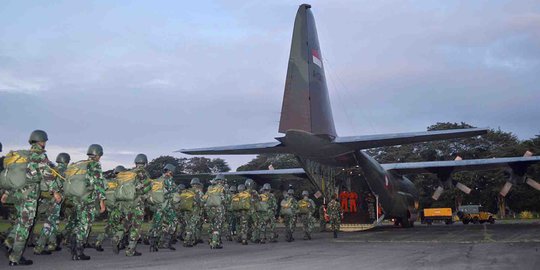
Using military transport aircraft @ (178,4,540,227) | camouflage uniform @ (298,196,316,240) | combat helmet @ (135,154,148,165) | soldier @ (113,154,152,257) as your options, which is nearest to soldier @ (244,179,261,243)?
military transport aircraft @ (178,4,540,227)

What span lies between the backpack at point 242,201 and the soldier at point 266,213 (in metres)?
0.54

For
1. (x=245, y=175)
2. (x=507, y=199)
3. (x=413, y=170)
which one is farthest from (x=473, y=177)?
(x=245, y=175)

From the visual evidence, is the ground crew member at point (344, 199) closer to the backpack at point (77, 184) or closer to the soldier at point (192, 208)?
the soldier at point (192, 208)

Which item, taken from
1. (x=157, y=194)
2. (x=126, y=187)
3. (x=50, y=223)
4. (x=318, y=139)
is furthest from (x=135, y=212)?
(x=318, y=139)

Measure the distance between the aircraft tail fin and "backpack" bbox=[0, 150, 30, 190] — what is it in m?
9.59

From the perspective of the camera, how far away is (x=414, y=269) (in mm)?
8430

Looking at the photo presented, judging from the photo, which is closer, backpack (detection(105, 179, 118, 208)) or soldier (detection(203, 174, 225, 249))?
backpack (detection(105, 179, 118, 208))

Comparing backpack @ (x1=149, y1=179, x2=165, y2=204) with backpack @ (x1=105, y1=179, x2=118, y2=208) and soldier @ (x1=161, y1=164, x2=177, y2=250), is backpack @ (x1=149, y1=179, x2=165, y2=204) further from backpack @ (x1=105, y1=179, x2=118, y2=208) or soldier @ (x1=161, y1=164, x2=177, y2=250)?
backpack @ (x1=105, y1=179, x2=118, y2=208)

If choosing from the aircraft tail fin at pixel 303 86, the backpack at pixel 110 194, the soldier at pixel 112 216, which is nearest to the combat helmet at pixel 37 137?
the soldier at pixel 112 216

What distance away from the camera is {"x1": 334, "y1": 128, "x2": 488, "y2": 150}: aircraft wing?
16016 millimetres

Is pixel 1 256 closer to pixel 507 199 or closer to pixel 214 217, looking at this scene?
pixel 214 217

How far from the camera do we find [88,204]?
414 inches

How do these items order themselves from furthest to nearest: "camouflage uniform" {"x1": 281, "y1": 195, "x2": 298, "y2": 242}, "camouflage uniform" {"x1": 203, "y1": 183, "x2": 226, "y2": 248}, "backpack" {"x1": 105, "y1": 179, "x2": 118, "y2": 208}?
"camouflage uniform" {"x1": 281, "y1": 195, "x2": 298, "y2": 242}
"camouflage uniform" {"x1": 203, "y1": 183, "x2": 226, "y2": 248}
"backpack" {"x1": 105, "y1": 179, "x2": 118, "y2": 208}

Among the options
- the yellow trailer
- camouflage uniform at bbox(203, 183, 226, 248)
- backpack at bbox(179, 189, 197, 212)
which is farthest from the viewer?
the yellow trailer
